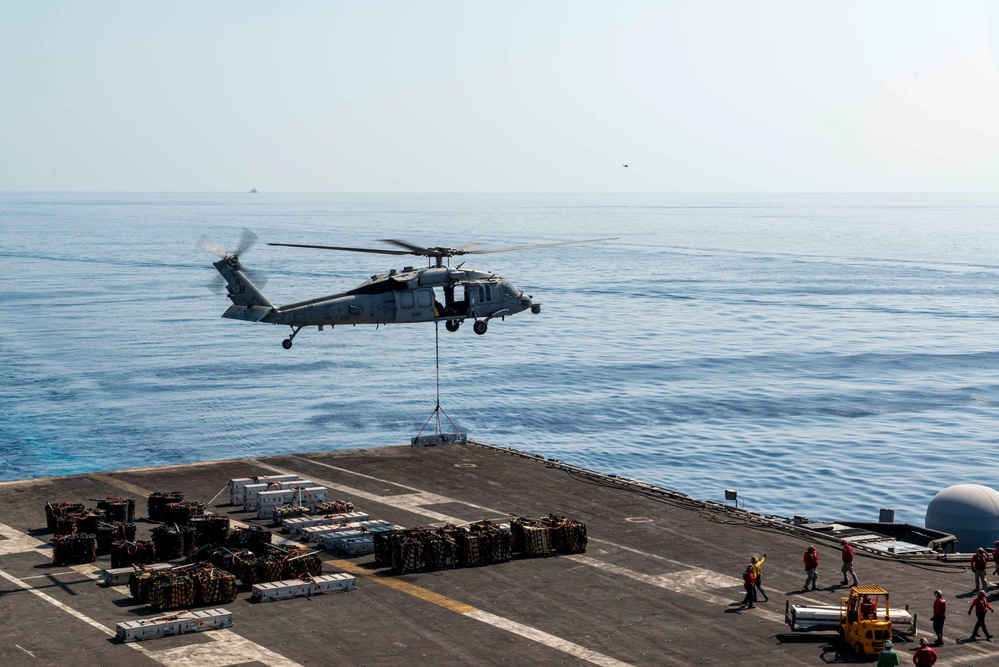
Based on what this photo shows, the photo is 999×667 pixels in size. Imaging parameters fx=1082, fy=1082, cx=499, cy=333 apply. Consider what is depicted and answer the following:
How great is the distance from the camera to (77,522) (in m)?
37.6

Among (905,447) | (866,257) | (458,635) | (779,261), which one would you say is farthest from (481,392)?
(866,257)

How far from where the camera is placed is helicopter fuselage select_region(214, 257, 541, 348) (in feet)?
Answer: 149

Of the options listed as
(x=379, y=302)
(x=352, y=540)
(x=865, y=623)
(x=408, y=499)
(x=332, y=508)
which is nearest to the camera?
(x=865, y=623)

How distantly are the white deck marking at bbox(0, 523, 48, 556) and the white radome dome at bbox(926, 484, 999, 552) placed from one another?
34697 mm

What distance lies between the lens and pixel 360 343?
116062 millimetres

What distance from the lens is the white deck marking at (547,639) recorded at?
2711cm

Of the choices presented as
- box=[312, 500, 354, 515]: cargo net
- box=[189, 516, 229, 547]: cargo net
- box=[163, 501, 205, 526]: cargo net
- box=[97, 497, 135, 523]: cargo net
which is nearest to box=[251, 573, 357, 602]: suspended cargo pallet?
box=[189, 516, 229, 547]: cargo net

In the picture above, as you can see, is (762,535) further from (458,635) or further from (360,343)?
(360,343)

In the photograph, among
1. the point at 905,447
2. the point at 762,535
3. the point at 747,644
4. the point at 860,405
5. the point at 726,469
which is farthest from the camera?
the point at 860,405

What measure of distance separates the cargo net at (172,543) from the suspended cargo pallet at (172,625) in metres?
5.71

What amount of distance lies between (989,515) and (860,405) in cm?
4340

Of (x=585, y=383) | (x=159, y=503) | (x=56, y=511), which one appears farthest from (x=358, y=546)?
(x=585, y=383)

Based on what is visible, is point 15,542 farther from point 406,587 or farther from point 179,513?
point 406,587

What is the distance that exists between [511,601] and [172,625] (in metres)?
9.58
